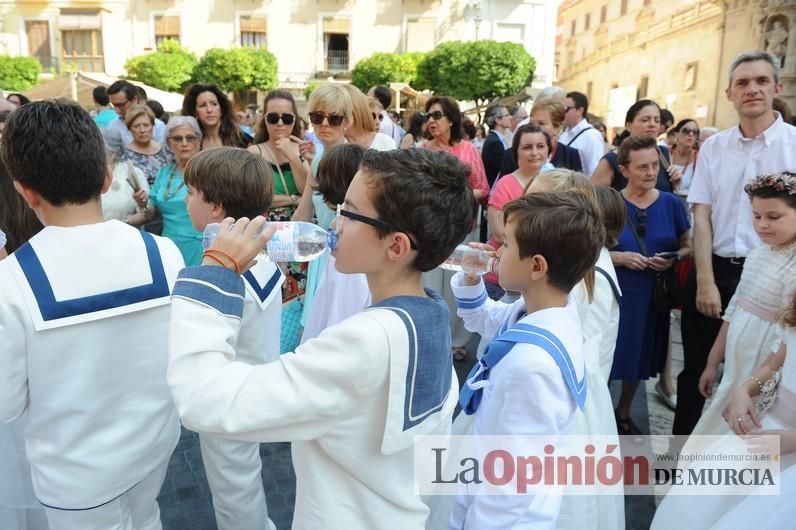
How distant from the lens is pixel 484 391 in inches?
68.0

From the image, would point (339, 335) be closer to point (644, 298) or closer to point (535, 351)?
point (535, 351)

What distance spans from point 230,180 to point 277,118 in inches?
75.2

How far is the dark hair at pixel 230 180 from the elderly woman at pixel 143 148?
261 centimetres

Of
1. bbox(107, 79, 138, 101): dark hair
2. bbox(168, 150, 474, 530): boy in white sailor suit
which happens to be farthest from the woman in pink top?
bbox(107, 79, 138, 101): dark hair

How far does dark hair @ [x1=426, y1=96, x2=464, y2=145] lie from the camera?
4.93 m

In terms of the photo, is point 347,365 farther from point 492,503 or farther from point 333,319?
point 333,319

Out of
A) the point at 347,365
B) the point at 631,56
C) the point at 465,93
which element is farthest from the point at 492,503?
the point at 631,56

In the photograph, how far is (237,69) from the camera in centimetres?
3027

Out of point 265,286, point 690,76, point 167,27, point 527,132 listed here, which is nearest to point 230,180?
point 265,286

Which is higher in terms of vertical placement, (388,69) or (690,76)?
(388,69)

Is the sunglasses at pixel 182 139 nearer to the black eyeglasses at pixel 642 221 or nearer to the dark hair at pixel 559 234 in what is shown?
the dark hair at pixel 559 234

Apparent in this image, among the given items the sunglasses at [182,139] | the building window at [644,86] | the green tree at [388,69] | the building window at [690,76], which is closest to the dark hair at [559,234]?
the sunglasses at [182,139]

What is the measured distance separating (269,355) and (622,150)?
258 cm

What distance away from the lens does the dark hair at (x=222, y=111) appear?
4.49 meters
